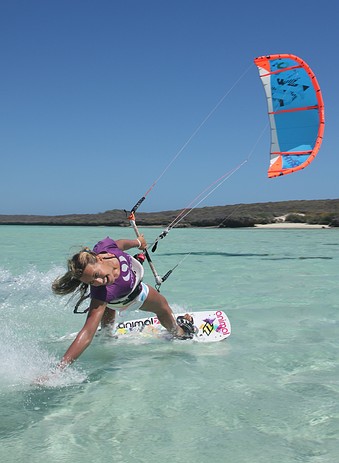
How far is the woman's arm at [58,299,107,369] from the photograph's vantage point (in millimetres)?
4246

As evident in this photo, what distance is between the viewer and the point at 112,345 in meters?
5.87

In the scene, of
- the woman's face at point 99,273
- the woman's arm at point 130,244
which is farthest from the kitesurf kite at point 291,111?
the woman's face at point 99,273

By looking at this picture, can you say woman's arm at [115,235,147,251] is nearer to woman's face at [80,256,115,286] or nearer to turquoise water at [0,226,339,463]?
woman's face at [80,256,115,286]

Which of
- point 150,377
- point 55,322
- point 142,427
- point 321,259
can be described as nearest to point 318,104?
point 321,259

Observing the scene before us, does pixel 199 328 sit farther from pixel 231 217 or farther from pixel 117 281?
pixel 231 217

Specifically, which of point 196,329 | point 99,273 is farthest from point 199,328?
point 99,273

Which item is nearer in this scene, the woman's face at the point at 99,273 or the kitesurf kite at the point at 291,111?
the woman's face at the point at 99,273

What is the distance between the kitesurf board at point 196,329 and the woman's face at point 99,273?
5.04ft

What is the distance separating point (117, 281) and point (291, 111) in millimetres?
10860

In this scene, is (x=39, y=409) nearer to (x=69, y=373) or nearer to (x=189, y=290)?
(x=69, y=373)

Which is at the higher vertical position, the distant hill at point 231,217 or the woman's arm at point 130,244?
the woman's arm at point 130,244

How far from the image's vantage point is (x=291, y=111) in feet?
46.3

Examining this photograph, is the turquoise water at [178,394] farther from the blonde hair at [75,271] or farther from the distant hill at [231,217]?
the distant hill at [231,217]

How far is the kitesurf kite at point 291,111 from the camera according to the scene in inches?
545
